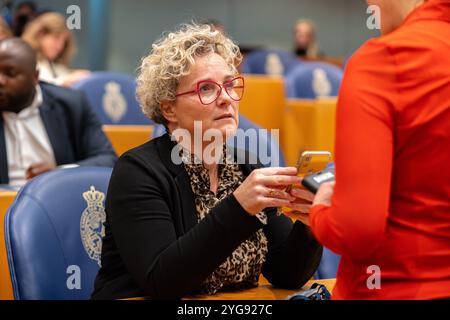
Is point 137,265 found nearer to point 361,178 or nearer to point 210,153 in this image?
point 210,153

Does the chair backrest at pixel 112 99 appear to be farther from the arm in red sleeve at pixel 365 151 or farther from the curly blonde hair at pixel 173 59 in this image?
the arm in red sleeve at pixel 365 151

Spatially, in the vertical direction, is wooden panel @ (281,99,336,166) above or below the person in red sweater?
below

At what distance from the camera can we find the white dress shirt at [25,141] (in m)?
3.35

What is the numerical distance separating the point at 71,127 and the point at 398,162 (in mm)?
2431

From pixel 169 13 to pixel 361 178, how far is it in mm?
9997

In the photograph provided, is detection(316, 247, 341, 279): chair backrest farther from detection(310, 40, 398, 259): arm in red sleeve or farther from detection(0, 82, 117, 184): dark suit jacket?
detection(0, 82, 117, 184): dark suit jacket

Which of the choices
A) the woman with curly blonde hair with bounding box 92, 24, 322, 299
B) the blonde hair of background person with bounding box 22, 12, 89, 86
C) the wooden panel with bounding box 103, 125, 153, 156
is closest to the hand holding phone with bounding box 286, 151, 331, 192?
the woman with curly blonde hair with bounding box 92, 24, 322, 299

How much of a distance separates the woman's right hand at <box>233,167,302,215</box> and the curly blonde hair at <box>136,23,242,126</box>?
45 cm

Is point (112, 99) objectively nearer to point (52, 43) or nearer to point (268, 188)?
point (52, 43)

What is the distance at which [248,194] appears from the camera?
1.62 metres

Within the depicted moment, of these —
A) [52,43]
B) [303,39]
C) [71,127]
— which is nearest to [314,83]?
[52,43]

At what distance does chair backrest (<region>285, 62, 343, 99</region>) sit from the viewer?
20.6ft

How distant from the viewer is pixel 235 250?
1.88 meters

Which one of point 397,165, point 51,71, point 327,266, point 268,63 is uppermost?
point 397,165
